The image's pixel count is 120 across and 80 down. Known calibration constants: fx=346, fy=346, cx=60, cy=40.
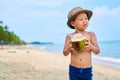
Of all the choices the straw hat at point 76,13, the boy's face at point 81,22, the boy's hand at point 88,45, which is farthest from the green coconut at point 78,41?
the straw hat at point 76,13

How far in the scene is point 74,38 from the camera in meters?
4.66

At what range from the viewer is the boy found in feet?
15.7

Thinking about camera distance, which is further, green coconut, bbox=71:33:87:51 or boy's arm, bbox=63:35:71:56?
boy's arm, bbox=63:35:71:56

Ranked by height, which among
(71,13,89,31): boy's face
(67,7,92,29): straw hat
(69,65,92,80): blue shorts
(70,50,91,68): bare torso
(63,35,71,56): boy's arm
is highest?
(67,7,92,29): straw hat

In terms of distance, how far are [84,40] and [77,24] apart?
0.99 ft

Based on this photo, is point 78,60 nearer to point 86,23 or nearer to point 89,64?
point 89,64

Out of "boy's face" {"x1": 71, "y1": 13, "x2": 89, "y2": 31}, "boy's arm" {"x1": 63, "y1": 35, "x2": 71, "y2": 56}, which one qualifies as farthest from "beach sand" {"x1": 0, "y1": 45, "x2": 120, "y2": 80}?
"boy's face" {"x1": 71, "y1": 13, "x2": 89, "y2": 31}

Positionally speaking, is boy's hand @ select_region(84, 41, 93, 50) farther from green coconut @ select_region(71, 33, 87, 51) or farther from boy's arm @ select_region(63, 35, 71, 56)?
boy's arm @ select_region(63, 35, 71, 56)

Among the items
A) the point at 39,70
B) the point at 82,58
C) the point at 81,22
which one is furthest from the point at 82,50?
the point at 39,70

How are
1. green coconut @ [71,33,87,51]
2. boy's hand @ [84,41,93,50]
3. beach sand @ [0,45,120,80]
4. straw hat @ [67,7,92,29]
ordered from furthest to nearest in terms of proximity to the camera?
beach sand @ [0,45,120,80]
straw hat @ [67,7,92,29]
boy's hand @ [84,41,93,50]
green coconut @ [71,33,87,51]

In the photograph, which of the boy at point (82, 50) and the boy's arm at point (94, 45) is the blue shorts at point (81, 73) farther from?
the boy's arm at point (94, 45)

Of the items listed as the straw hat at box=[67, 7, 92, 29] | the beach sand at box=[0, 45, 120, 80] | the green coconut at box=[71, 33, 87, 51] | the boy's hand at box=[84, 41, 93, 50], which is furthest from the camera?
the beach sand at box=[0, 45, 120, 80]

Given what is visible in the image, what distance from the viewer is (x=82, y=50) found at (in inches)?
189

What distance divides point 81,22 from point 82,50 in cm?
39
